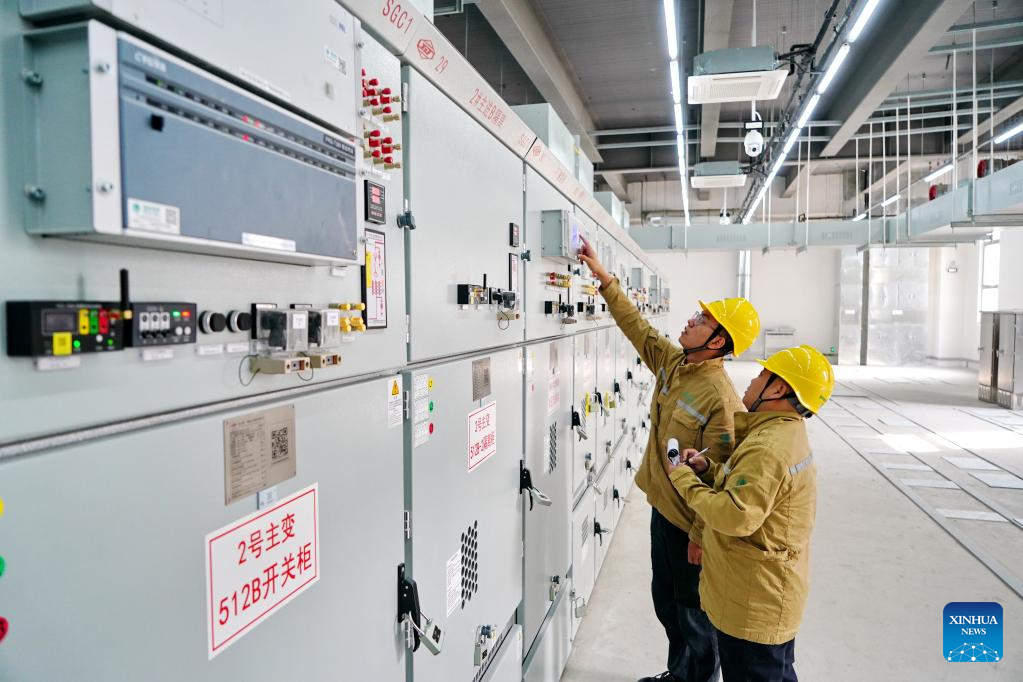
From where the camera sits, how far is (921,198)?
547 inches

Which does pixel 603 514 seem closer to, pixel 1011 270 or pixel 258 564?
Result: pixel 258 564

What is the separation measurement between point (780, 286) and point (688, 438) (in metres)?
16.8

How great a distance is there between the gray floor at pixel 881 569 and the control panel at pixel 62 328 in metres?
2.96

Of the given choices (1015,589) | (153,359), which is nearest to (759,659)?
(153,359)

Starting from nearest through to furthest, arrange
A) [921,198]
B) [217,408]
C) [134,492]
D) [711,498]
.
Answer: [134,492] < [217,408] < [711,498] < [921,198]

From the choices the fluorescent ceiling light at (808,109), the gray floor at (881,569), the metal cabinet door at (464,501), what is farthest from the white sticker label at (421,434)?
the fluorescent ceiling light at (808,109)

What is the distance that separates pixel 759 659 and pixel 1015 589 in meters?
3.09

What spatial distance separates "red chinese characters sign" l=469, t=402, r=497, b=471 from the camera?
6.13 feet

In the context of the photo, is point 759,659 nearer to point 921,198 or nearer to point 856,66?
point 856,66

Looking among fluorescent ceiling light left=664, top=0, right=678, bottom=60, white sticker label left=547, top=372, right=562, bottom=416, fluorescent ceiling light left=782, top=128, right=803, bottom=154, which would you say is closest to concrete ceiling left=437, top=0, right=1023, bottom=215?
fluorescent ceiling light left=782, top=128, right=803, bottom=154

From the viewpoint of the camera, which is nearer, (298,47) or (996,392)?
(298,47)

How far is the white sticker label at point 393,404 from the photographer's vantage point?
1.40 m

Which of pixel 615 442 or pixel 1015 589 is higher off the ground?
pixel 615 442

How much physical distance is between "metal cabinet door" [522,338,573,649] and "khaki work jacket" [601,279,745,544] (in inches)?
17.2
